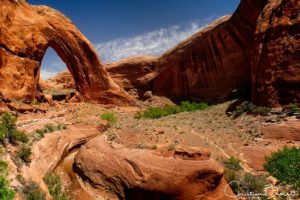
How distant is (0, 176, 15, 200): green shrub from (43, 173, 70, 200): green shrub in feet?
6.99

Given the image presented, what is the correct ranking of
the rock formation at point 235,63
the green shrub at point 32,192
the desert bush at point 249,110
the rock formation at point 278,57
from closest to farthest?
the green shrub at point 32,192
the rock formation at point 278,57
the desert bush at point 249,110
the rock formation at point 235,63

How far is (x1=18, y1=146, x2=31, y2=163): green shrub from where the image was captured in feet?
33.1

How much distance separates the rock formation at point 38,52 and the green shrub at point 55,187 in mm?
8352

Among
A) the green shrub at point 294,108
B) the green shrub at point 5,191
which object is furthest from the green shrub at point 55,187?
the green shrub at point 294,108

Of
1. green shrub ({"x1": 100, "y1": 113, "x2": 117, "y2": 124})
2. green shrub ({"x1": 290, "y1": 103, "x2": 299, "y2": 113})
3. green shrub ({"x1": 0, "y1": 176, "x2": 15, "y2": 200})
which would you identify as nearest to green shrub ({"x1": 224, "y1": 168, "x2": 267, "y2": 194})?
green shrub ({"x1": 290, "y1": 103, "x2": 299, "y2": 113})

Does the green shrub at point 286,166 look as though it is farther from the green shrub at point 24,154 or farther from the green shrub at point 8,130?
the green shrub at point 8,130

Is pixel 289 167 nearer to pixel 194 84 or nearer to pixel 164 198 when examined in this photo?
pixel 164 198

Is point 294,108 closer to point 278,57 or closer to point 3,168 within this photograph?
point 278,57

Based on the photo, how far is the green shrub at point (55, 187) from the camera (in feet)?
32.7

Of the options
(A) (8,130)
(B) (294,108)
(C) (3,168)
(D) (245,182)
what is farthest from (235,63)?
(C) (3,168)

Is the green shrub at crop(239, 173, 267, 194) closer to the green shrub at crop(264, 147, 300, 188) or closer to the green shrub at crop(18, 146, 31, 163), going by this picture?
the green shrub at crop(264, 147, 300, 188)

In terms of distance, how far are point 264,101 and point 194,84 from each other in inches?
587

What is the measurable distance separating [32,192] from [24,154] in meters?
2.07

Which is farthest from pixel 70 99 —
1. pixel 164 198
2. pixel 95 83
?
pixel 164 198
